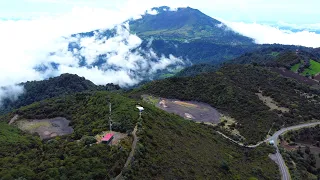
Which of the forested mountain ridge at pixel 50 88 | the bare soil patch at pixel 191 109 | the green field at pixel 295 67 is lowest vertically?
the forested mountain ridge at pixel 50 88

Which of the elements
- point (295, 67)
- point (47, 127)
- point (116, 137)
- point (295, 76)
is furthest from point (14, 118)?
point (295, 67)

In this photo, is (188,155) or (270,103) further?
(270,103)

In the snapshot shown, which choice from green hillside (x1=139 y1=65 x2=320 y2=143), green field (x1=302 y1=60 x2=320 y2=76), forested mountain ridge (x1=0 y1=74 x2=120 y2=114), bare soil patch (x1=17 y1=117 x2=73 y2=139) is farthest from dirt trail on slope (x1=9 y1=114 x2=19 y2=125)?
green field (x1=302 y1=60 x2=320 y2=76)

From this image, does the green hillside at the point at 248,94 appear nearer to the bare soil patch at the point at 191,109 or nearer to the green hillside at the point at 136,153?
the bare soil patch at the point at 191,109

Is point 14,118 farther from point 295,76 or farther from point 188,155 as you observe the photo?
point 295,76

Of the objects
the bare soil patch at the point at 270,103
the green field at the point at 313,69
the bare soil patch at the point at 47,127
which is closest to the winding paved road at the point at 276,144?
the bare soil patch at the point at 270,103

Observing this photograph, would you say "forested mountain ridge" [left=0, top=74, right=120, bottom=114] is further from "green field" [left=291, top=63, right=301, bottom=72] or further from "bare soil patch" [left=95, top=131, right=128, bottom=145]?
"bare soil patch" [left=95, top=131, right=128, bottom=145]
